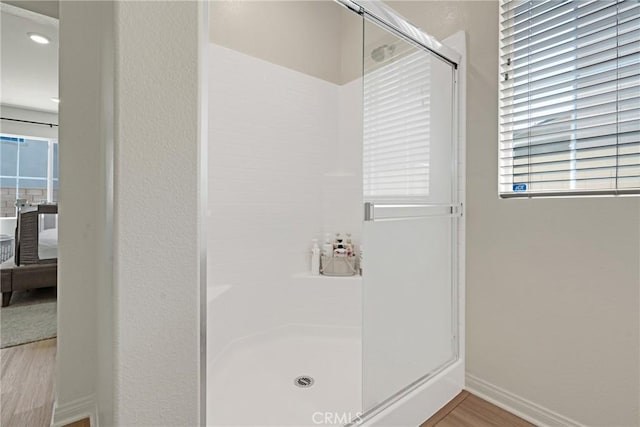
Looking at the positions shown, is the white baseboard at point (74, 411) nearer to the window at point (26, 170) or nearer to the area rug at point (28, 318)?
the area rug at point (28, 318)

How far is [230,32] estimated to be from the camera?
81.3 inches

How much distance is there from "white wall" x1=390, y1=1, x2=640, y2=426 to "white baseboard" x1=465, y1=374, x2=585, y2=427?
0.01m

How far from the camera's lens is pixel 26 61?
8.34ft

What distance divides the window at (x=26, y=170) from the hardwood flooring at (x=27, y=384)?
1757 millimetres

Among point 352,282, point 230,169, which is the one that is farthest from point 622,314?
point 230,169

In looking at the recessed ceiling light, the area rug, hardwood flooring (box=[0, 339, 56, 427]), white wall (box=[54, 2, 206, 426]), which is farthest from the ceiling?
hardwood flooring (box=[0, 339, 56, 427])

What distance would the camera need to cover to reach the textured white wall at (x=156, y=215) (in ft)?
2.19

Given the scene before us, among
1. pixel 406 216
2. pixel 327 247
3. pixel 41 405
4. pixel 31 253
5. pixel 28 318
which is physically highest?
pixel 406 216

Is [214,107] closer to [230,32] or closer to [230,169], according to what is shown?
[230,169]

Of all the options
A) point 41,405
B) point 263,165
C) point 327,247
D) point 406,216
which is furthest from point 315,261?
point 41,405

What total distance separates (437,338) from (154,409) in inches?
52.2

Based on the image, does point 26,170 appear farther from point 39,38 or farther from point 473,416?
point 473,416

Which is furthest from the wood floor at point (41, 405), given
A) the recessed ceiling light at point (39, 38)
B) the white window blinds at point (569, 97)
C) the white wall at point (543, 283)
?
the recessed ceiling light at point (39, 38)

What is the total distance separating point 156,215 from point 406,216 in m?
1.05
